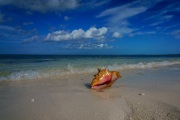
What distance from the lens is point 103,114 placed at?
2.86m

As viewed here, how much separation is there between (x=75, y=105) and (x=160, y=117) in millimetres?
1601

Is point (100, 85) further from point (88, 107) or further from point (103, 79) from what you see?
point (88, 107)

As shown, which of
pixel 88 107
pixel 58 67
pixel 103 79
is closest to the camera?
pixel 88 107

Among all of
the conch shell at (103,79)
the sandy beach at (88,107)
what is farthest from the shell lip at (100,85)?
the sandy beach at (88,107)

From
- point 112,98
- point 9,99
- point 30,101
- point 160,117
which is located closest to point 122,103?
point 112,98

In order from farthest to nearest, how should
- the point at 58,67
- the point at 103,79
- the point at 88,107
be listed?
the point at 58,67, the point at 103,79, the point at 88,107

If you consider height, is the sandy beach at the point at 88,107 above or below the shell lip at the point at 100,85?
below

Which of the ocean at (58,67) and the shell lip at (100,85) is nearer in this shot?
the shell lip at (100,85)

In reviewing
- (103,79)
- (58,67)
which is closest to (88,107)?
(103,79)

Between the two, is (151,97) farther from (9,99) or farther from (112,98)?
(9,99)

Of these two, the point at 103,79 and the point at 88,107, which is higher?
the point at 103,79

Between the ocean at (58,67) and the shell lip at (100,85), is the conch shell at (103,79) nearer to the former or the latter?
the shell lip at (100,85)

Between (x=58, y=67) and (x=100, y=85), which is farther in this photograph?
(x=58, y=67)

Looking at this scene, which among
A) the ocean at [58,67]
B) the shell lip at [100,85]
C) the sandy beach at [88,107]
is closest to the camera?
the sandy beach at [88,107]
